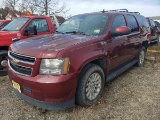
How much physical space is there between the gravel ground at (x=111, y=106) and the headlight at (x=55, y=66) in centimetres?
90

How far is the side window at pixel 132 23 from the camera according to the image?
5404 millimetres

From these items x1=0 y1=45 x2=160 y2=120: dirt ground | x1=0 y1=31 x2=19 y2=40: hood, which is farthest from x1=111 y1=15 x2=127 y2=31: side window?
x1=0 y1=31 x2=19 y2=40: hood

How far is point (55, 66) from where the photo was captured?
3021 millimetres

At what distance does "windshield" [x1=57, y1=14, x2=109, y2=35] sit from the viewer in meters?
4.19

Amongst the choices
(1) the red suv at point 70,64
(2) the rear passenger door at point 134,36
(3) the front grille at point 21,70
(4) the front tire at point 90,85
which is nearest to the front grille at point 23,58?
(1) the red suv at point 70,64

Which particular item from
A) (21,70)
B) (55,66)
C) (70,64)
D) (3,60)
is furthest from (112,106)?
(3,60)

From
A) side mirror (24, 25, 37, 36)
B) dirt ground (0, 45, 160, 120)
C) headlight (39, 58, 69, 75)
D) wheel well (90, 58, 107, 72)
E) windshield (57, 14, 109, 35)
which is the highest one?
windshield (57, 14, 109, 35)

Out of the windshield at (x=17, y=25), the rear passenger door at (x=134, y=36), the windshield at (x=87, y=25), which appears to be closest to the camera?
the windshield at (x=87, y=25)

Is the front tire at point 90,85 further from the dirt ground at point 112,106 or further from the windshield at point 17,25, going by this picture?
the windshield at point 17,25

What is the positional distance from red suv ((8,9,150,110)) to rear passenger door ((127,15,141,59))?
2.23 ft

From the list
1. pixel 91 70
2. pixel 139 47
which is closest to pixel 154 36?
pixel 139 47

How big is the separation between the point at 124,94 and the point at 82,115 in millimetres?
1256

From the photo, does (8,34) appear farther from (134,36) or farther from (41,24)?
(134,36)

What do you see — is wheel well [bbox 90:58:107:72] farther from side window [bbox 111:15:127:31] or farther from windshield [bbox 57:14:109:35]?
side window [bbox 111:15:127:31]
